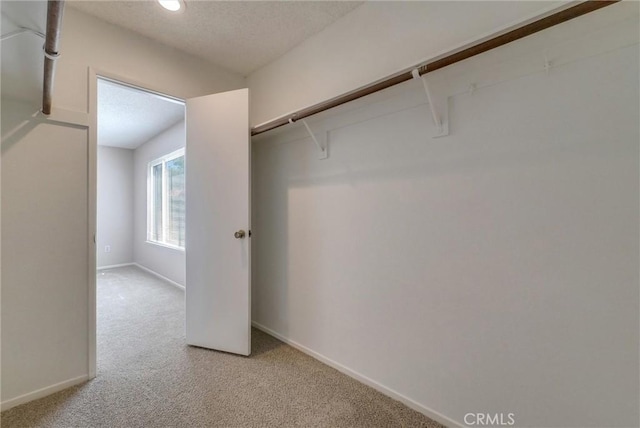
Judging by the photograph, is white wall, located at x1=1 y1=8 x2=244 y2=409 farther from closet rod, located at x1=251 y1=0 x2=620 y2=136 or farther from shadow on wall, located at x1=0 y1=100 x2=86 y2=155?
closet rod, located at x1=251 y1=0 x2=620 y2=136

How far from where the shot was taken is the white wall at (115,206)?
17.6 feet

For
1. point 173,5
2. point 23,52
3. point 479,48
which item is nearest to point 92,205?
point 23,52

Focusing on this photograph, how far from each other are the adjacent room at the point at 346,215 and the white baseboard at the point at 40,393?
1cm

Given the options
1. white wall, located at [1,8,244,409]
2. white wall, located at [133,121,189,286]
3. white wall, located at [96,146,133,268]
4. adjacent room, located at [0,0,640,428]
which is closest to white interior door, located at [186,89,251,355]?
adjacent room, located at [0,0,640,428]

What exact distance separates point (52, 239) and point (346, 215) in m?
1.91

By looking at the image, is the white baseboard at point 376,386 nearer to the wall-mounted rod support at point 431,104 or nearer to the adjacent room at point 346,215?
the adjacent room at point 346,215

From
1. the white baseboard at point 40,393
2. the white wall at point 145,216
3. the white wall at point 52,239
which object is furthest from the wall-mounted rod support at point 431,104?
the white wall at point 145,216

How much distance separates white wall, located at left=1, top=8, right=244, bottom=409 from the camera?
1.60 m

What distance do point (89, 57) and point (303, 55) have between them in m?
1.50

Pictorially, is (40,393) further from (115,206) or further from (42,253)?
(115,206)

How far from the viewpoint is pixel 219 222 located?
219cm

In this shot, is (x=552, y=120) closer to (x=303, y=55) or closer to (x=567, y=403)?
(x=567, y=403)

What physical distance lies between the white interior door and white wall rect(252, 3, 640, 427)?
2.17 ft

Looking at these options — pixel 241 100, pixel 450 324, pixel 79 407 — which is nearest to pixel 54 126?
pixel 241 100
